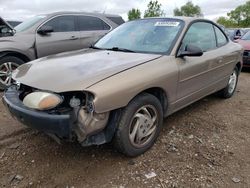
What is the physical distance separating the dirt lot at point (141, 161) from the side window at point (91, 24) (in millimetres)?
3584

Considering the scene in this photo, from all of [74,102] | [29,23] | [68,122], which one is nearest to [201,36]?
[74,102]

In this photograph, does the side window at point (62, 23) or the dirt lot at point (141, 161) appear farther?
the side window at point (62, 23)

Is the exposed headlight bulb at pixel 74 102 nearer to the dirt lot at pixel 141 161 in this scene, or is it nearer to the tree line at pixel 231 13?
the dirt lot at pixel 141 161

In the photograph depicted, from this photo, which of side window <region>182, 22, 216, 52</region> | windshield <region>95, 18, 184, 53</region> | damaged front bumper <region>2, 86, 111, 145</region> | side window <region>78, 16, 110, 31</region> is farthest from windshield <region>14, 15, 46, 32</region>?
damaged front bumper <region>2, 86, 111, 145</region>

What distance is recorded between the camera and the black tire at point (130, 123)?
9.27ft

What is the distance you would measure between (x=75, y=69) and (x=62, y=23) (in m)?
4.07

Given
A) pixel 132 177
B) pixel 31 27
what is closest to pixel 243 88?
pixel 132 177

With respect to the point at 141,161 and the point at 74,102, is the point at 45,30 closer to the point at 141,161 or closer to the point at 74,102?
the point at 74,102

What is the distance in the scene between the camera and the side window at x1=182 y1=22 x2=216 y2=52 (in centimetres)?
383

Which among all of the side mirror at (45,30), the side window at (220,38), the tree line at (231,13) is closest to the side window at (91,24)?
the side mirror at (45,30)

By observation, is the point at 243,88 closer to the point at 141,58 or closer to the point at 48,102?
the point at 141,58

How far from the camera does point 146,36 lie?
3.78 meters

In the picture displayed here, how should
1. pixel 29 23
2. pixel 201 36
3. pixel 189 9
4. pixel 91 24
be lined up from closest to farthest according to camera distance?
1. pixel 201 36
2. pixel 29 23
3. pixel 91 24
4. pixel 189 9

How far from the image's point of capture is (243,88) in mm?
6301
